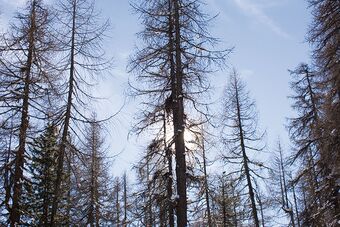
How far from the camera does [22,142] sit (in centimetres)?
1343

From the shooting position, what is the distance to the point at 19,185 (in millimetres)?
13156

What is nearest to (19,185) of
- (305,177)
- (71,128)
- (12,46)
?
(71,128)

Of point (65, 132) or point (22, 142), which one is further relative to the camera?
point (22, 142)

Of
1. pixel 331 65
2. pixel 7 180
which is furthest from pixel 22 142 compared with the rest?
pixel 331 65

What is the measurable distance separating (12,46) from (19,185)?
5046 mm

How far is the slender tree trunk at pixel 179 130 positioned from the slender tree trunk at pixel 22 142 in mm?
5564

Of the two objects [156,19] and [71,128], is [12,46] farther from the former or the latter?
[156,19]

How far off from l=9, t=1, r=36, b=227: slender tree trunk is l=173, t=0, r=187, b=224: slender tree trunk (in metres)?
5.56

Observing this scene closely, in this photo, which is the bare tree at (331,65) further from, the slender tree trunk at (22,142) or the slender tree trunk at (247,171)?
the slender tree trunk at (22,142)

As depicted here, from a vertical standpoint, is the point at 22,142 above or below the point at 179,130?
above

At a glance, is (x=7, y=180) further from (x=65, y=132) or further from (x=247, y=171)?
(x=247, y=171)

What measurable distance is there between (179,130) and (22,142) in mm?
6037

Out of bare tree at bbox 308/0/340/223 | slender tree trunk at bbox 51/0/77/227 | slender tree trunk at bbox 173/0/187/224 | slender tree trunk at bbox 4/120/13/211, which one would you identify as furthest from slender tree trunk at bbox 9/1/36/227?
bare tree at bbox 308/0/340/223

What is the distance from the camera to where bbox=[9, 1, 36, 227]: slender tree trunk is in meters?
13.1
